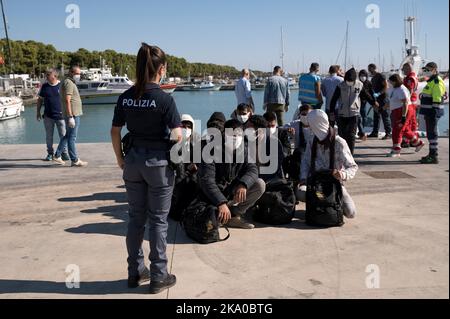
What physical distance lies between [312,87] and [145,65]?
692cm

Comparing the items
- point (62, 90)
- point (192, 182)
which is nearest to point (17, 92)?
point (62, 90)

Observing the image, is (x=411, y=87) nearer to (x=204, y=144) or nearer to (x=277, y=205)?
(x=277, y=205)

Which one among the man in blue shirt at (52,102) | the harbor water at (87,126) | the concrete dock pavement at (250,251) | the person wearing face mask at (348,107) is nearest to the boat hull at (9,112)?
the harbor water at (87,126)

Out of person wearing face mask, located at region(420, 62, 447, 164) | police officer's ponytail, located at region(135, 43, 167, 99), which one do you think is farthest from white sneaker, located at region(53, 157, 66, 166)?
person wearing face mask, located at region(420, 62, 447, 164)

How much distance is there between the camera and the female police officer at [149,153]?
323 centimetres

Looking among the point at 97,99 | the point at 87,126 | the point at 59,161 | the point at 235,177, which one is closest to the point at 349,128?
the point at 235,177

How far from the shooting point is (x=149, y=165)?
129 inches

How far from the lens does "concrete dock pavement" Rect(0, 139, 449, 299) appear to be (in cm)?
343

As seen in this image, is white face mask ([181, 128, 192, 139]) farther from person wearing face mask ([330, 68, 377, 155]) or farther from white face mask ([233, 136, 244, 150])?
person wearing face mask ([330, 68, 377, 155])

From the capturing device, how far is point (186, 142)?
5.43 m
